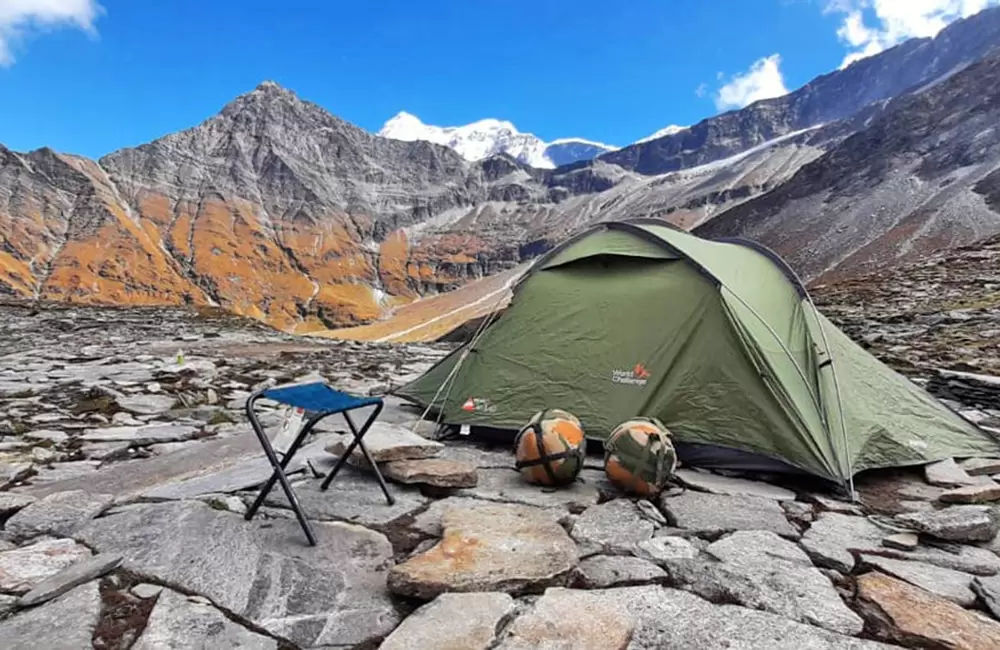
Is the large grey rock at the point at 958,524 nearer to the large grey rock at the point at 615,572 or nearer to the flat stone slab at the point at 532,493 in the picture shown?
the large grey rock at the point at 615,572

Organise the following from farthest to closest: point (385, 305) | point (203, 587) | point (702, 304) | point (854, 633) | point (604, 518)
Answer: point (385, 305), point (702, 304), point (604, 518), point (203, 587), point (854, 633)

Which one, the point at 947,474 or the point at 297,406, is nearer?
the point at 297,406

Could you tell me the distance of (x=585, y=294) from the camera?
23.0 ft

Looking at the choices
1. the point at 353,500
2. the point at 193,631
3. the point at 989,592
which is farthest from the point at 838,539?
the point at 193,631

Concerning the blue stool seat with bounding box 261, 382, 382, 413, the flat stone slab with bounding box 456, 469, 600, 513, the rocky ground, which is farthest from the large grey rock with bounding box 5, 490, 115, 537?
the flat stone slab with bounding box 456, 469, 600, 513

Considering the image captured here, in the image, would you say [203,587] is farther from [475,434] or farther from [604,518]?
[475,434]

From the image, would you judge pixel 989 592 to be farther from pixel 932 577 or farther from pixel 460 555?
pixel 460 555

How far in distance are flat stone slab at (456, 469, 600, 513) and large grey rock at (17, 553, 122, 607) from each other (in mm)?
2456

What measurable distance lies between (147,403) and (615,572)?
753 cm

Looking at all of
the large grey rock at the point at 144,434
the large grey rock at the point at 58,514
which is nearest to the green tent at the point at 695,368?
the large grey rock at the point at 144,434

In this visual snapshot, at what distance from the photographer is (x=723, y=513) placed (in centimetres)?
451

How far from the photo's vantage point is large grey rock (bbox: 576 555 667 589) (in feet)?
11.0

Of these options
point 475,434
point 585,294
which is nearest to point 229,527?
point 475,434

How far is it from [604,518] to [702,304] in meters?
2.85
